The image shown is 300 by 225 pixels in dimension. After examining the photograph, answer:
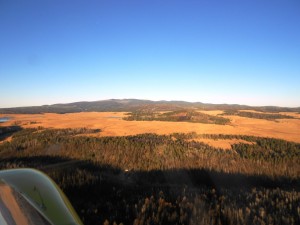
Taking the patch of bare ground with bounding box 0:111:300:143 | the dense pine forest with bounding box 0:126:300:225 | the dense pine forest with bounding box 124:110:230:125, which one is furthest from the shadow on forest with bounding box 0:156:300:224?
the dense pine forest with bounding box 124:110:230:125

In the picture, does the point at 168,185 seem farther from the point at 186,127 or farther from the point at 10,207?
the point at 186,127

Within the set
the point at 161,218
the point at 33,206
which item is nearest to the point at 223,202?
the point at 161,218

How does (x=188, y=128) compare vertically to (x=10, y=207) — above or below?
below

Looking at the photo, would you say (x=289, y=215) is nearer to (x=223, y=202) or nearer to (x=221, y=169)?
(x=223, y=202)

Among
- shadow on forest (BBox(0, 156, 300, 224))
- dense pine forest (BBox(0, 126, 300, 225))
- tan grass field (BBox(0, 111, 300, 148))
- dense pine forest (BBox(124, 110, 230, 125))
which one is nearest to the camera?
dense pine forest (BBox(0, 126, 300, 225))

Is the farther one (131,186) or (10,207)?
(131,186)

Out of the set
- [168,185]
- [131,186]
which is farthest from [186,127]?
[131,186]

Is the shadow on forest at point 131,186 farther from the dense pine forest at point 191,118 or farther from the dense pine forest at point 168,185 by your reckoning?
the dense pine forest at point 191,118

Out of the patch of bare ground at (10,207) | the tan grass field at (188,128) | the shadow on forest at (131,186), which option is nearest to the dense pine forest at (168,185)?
the shadow on forest at (131,186)

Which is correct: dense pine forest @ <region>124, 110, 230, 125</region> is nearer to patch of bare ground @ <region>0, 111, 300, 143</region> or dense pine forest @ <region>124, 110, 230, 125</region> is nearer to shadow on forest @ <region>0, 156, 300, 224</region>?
patch of bare ground @ <region>0, 111, 300, 143</region>
